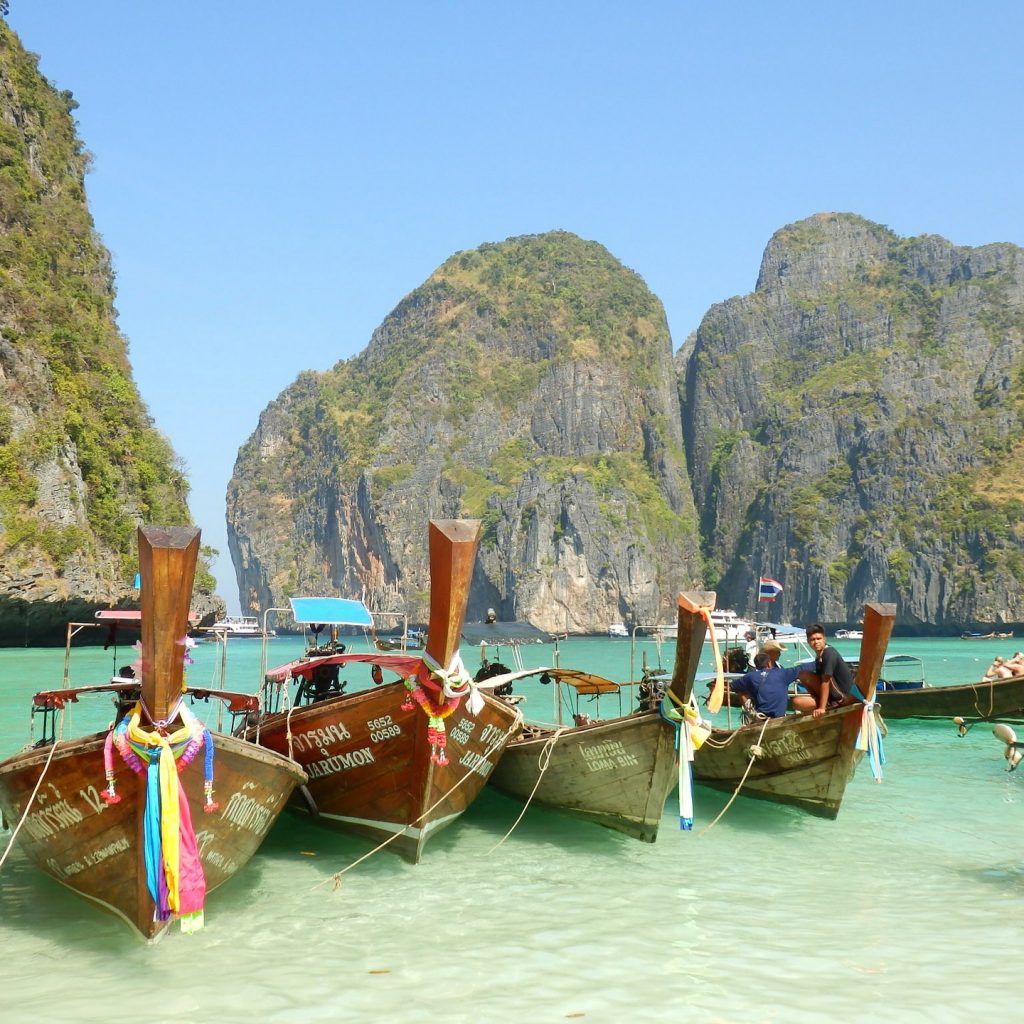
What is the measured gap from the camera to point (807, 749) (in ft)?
36.4

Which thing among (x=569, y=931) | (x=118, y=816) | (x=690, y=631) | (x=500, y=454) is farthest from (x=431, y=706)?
(x=500, y=454)

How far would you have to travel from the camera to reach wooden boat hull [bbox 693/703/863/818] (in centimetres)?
1085

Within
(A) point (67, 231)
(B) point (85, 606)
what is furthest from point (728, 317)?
(B) point (85, 606)

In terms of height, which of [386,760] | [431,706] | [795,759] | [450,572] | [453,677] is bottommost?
[795,759]

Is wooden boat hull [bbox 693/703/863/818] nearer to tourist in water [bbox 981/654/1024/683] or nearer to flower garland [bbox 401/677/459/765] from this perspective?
flower garland [bbox 401/677/459/765]

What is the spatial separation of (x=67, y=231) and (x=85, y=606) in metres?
19.9

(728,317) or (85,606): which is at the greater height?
(728,317)

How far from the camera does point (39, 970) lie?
6.66 metres

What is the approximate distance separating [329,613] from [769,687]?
5.39 meters

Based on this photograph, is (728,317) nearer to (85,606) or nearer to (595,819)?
(85,606)

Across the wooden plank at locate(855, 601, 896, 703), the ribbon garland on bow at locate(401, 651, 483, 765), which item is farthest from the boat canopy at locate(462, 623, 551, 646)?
the ribbon garland on bow at locate(401, 651, 483, 765)

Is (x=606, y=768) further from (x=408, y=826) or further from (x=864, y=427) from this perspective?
(x=864, y=427)

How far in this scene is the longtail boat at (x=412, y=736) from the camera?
8.01 m

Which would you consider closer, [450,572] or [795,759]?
[450,572]
